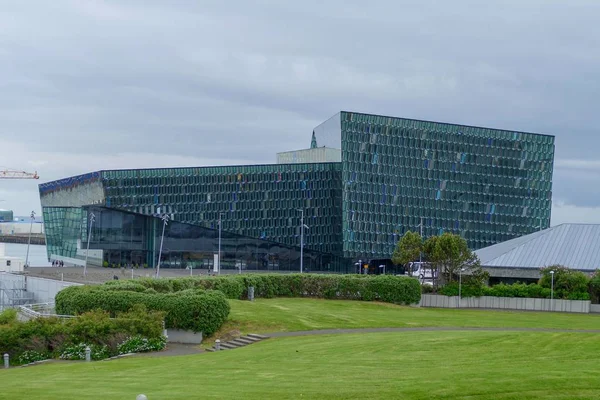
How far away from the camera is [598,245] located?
74.4 meters

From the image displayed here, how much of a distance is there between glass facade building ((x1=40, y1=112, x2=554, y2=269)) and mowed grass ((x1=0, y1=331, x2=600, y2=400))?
73873 millimetres

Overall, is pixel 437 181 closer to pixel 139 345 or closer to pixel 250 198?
pixel 250 198

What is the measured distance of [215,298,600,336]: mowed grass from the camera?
154 feet

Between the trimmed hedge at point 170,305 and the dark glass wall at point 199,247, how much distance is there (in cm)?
6862

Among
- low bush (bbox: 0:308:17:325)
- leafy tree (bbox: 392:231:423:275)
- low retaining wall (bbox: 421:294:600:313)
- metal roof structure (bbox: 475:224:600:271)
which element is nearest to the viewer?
low bush (bbox: 0:308:17:325)

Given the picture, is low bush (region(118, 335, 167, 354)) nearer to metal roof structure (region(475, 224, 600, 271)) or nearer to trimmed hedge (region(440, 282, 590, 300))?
trimmed hedge (region(440, 282, 590, 300))

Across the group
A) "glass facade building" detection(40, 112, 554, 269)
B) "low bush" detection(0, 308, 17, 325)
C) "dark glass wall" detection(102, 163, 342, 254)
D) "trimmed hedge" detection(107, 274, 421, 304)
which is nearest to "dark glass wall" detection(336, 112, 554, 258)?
"glass facade building" detection(40, 112, 554, 269)

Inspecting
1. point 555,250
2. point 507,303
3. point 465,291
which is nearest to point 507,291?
point 507,303

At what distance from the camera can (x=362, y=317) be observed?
2052 inches

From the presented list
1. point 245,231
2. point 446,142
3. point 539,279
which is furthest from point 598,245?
point 245,231

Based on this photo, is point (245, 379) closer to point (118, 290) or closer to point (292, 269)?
point (118, 290)

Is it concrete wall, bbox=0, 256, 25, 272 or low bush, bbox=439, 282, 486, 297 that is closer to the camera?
low bush, bbox=439, 282, 486, 297

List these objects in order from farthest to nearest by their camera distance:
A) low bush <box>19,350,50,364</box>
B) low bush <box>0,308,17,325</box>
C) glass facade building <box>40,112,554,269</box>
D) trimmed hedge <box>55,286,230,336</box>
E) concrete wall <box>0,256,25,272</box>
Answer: glass facade building <box>40,112,554,269</box> → concrete wall <box>0,256,25,272</box> → trimmed hedge <box>55,286,230,336</box> → low bush <box>0,308,17,325</box> → low bush <box>19,350,50,364</box>

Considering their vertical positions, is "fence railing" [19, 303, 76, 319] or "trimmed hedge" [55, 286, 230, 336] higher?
"trimmed hedge" [55, 286, 230, 336]
